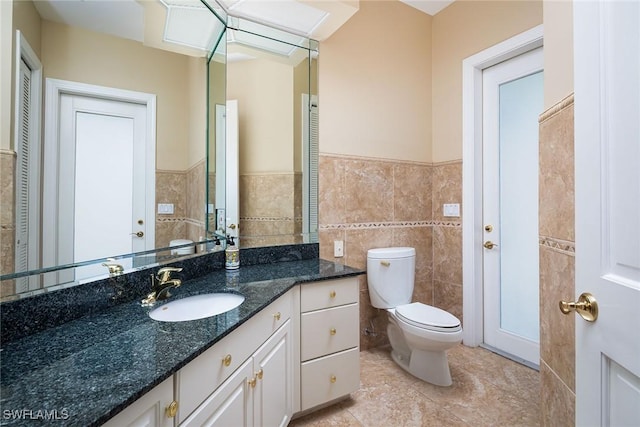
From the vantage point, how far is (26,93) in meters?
0.88

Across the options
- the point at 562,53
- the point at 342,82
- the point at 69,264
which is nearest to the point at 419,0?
the point at 342,82

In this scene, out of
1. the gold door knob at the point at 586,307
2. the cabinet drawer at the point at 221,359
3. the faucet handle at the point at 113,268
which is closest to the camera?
the gold door knob at the point at 586,307

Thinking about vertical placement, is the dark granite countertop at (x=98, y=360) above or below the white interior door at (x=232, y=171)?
below

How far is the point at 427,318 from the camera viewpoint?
1.88m

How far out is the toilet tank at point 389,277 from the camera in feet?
7.11

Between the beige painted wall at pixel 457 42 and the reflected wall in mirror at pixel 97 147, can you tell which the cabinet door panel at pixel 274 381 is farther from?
the beige painted wall at pixel 457 42

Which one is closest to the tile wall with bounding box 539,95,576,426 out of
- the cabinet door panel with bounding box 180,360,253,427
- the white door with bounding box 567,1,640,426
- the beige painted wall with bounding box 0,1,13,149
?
the white door with bounding box 567,1,640,426

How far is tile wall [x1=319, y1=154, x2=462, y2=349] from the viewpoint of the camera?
2188 millimetres

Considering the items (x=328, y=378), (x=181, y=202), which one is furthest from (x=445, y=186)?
(x=181, y=202)

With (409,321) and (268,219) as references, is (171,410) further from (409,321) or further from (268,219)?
(409,321)

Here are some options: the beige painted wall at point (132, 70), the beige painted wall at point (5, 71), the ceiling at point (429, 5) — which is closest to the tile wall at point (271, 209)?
the beige painted wall at point (132, 70)

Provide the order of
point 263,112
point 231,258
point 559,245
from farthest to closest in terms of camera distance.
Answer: point 263,112
point 231,258
point 559,245

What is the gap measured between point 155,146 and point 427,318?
1797mm

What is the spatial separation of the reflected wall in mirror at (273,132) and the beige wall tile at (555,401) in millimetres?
1441
